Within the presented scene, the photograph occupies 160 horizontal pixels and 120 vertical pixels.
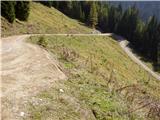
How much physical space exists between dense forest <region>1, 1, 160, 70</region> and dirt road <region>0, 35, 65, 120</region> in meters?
76.1

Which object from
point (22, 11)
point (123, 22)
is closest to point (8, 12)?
point (22, 11)

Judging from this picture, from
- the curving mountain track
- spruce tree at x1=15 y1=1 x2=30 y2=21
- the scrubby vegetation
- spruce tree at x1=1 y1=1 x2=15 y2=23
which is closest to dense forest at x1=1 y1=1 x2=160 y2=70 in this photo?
spruce tree at x1=15 y1=1 x2=30 y2=21

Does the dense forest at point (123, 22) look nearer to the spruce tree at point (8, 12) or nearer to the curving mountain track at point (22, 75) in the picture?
the spruce tree at point (8, 12)

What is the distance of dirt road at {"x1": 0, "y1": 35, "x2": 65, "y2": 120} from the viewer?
65.7 ft

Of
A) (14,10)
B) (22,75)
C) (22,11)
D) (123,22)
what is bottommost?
(123,22)

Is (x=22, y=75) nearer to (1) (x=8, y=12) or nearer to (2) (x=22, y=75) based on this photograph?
(2) (x=22, y=75)

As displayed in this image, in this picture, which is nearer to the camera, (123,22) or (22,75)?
(22,75)

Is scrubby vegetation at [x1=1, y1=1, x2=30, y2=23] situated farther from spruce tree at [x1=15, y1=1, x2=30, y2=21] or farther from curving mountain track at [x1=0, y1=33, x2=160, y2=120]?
curving mountain track at [x1=0, y1=33, x2=160, y2=120]

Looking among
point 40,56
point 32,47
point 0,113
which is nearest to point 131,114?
point 0,113

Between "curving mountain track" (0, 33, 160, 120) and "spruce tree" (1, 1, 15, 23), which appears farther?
"spruce tree" (1, 1, 15, 23)

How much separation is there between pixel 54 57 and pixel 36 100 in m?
11.8

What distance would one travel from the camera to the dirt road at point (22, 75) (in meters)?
20.0

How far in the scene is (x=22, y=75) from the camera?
83.6ft

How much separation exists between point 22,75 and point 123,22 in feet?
377
